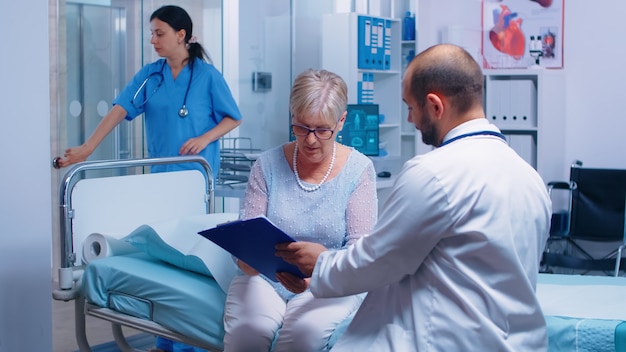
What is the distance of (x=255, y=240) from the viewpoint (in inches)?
89.7

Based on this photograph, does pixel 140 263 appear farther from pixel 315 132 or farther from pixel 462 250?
pixel 462 250

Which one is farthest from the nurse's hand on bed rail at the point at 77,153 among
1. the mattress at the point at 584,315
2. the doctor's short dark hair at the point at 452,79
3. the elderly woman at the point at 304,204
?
the doctor's short dark hair at the point at 452,79

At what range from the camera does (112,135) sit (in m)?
4.79

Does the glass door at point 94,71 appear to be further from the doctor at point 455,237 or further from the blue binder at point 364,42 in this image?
the doctor at point 455,237

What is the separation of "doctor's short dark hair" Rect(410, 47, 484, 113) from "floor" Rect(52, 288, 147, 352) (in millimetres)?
2695

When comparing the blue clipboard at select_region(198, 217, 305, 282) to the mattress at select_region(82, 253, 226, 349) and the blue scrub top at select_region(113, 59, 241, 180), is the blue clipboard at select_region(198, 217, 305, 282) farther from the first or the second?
the blue scrub top at select_region(113, 59, 241, 180)

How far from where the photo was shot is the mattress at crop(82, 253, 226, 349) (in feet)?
8.82

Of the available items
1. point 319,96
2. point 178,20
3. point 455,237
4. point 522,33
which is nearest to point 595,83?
point 522,33

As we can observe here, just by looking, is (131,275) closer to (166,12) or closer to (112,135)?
(166,12)

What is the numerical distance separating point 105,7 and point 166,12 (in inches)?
31.4

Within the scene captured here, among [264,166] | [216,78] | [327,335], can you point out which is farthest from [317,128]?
[216,78]

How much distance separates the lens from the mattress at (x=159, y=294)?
2.69 meters

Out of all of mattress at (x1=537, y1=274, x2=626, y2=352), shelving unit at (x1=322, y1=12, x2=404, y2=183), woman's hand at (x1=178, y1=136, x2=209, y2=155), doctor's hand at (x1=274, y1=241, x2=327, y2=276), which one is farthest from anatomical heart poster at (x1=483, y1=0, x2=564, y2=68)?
doctor's hand at (x1=274, y1=241, x2=327, y2=276)

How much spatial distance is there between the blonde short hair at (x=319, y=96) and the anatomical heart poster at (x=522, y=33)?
3.60 meters
